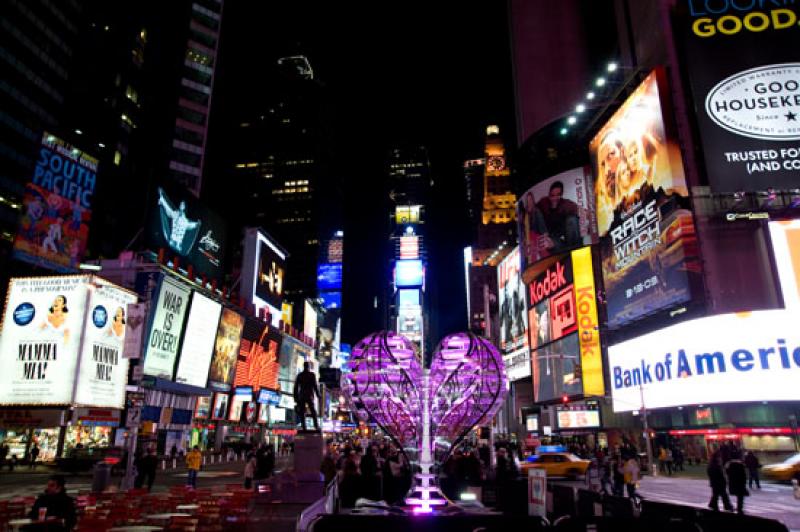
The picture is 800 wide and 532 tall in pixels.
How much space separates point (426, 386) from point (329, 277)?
141 meters

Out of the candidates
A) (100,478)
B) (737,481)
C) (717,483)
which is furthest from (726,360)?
(100,478)

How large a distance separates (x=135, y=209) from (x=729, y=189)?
73.5m

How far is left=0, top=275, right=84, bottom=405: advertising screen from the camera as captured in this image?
3341 cm

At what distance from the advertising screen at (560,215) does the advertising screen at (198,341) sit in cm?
2978

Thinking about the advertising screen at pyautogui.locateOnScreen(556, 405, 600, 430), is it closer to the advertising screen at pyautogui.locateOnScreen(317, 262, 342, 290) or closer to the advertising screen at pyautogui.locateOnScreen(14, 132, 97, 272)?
the advertising screen at pyautogui.locateOnScreen(14, 132, 97, 272)

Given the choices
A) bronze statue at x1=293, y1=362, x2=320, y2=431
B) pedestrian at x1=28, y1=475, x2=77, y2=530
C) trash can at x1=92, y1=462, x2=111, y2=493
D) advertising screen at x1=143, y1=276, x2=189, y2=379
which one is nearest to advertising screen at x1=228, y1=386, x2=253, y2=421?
advertising screen at x1=143, y1=276, x2=189, y2=379

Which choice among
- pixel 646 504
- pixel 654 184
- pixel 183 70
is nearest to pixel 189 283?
pixel 654 184

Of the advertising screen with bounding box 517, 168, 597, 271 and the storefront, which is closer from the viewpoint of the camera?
the storefront

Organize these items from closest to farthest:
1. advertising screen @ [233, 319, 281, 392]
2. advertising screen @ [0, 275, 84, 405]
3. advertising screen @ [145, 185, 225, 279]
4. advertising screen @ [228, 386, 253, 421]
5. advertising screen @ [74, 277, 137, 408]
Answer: advertising screen @ [0, 275, 84, 405]
advertising screen @ [74, 277, 137, 408]
advertising screen @ [145, 185, 225, 279]
advertising screen @ [228, 386, 253, 421]
advertising screen @ [233, 319, 281, 392]

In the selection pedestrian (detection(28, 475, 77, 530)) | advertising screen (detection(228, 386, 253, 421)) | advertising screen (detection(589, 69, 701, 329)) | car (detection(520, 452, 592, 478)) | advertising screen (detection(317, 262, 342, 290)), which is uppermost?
advertising screen (detection(317, 262, 342, 290))

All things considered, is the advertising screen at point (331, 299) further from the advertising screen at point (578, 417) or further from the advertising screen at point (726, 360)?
the advertising screen at point (726, 360)

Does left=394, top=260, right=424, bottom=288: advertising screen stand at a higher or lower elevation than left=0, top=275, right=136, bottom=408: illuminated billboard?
higher

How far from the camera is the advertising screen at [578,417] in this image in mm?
47656

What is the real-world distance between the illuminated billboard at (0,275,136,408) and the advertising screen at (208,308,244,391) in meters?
14.5
